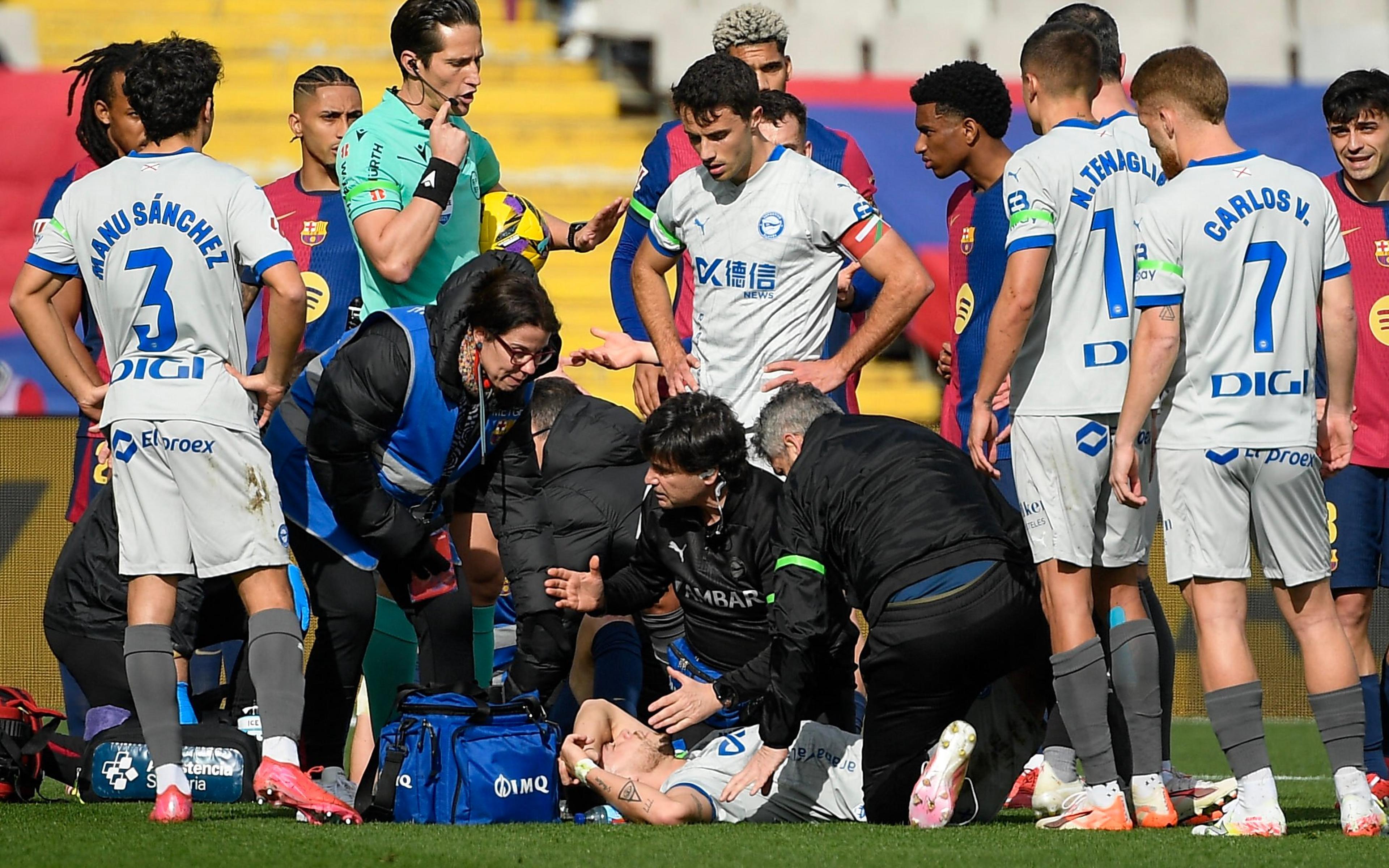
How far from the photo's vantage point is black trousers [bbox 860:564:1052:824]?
192 inches

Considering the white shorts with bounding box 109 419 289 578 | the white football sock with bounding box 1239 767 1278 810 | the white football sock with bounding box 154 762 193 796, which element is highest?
the white shorts with bounding box 109 419 289 578

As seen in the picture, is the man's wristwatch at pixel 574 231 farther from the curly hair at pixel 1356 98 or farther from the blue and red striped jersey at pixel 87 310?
the curly hair at pixel 1356 98

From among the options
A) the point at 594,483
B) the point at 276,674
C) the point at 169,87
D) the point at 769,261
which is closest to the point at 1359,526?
the point at 769,261

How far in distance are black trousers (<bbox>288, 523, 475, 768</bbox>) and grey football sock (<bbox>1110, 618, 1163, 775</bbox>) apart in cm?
194

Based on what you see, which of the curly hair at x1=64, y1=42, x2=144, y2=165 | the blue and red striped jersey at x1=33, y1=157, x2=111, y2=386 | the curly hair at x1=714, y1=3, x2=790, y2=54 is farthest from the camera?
the curly hair at x1=714, y1=3, x2=790, y2=54

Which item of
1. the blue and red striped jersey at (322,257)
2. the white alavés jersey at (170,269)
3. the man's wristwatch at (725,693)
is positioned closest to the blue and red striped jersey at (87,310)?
the blue and red striped jersey at (322,257)

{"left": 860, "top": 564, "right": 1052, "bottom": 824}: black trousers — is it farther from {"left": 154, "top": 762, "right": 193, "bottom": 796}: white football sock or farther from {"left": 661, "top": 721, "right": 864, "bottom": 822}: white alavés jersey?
{"left": 154, "top": 762, "right": 193, "bottom": 796}: white football sock

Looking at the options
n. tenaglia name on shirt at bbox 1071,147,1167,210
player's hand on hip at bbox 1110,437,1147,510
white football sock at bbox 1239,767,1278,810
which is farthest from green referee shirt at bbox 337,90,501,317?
white football sock at bbox 1239,767,1278,810

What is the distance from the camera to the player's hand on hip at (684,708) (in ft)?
16.7

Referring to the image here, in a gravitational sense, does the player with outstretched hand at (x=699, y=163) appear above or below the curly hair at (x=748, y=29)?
below

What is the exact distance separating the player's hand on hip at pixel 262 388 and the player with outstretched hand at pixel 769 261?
1.52 metres

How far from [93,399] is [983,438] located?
8.49 feet

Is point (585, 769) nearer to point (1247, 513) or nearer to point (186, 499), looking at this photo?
point (186, 499)

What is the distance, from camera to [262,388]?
4.85 meters
